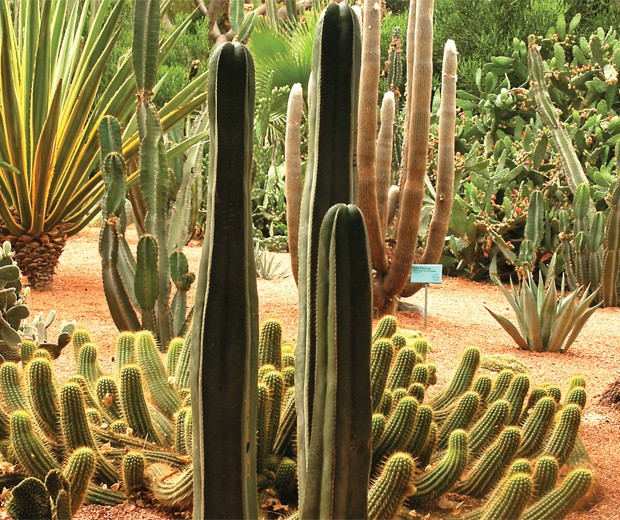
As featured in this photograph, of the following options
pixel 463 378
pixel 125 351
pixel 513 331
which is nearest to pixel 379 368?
pixel 463 378

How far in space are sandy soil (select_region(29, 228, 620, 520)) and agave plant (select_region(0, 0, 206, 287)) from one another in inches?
17.6

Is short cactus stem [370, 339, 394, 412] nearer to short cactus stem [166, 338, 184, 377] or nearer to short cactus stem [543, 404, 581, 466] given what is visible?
short cactus stem [543, 404, 581, 466]

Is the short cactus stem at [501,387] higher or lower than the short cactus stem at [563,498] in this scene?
higher

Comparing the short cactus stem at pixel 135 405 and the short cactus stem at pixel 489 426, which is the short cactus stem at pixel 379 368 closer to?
the short cactus stem at pixel 489 426

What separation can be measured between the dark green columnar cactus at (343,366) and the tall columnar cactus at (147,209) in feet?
8.60

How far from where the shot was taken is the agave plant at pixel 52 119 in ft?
17.6

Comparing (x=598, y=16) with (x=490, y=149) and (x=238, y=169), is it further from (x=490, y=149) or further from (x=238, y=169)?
(x=238, y=169)

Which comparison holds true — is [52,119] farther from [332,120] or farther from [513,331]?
[332,120]

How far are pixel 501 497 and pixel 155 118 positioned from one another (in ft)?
8.56

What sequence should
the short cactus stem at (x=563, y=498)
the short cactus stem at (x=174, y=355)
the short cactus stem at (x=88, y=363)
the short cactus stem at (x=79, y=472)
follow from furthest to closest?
the short cactus stem at (x=174, y=355)
the short cactus stem at (x=88, y=363)
the short cactus stem at (x=563, y=498)
the short cactus stem at (x=79, y=472)

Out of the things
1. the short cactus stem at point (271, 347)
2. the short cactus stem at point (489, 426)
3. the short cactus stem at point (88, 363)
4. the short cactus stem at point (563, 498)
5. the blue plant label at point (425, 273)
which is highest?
the blue plant label at point (425, 273)

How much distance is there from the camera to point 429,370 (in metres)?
3.15

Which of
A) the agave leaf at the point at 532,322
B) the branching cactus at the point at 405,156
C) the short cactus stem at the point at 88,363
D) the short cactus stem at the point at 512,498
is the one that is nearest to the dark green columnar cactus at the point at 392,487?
the short cactus stem at the point at 512,498

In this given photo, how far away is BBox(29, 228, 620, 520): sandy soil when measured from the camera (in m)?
3.24
